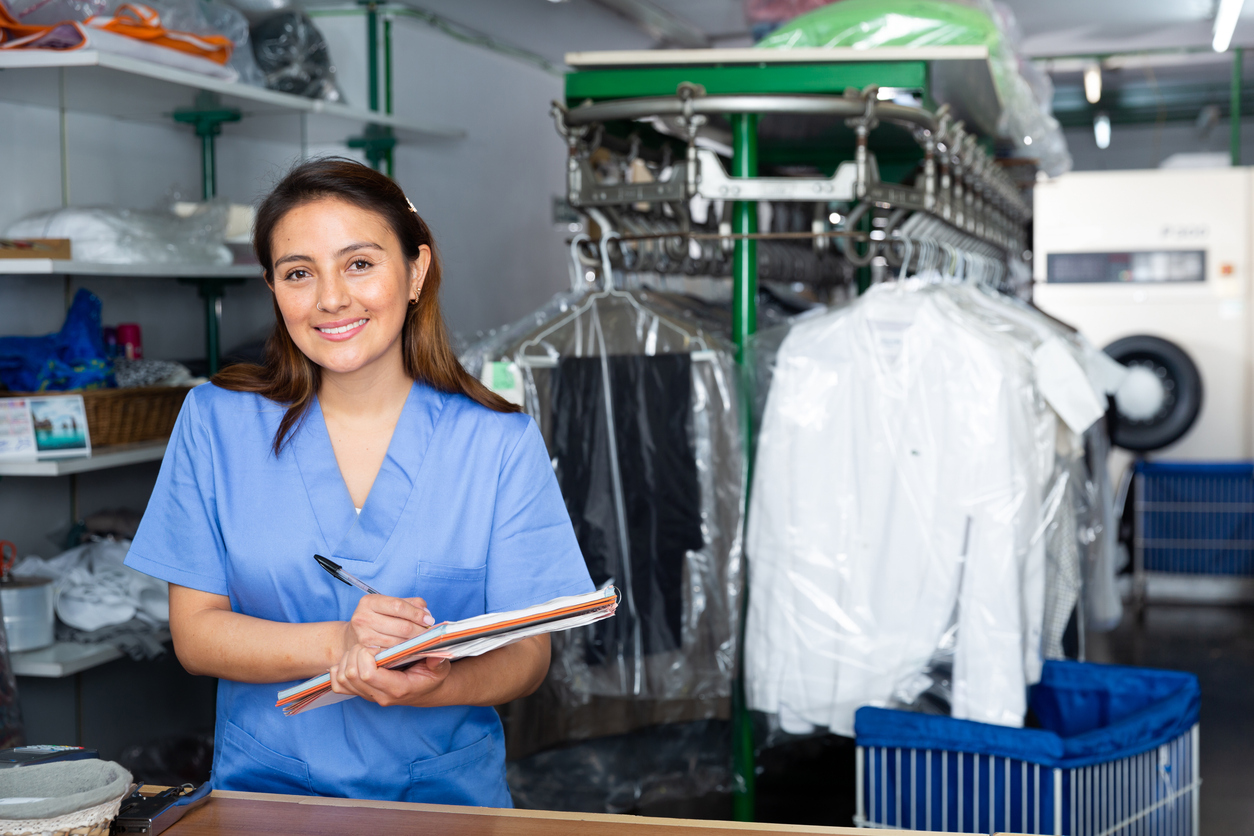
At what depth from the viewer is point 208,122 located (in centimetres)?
333

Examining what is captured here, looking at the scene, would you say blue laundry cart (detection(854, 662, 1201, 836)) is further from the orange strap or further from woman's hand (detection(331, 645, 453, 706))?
the orange strap

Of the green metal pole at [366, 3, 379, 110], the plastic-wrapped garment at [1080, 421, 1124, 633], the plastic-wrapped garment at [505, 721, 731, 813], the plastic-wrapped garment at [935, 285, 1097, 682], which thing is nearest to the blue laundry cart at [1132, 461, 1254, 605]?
the plastic-wrapped garment at [1080, 421, 1124, 633]

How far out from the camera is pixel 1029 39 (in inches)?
228

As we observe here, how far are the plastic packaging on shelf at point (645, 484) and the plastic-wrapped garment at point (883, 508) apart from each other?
0.31ft

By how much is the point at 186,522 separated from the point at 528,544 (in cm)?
44

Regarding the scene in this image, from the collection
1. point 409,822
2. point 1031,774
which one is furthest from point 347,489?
point 1031,774

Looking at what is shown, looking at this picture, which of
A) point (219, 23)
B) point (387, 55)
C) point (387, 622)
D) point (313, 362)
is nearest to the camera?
point (387, 622)

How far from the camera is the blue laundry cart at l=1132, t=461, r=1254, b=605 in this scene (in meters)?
5.61

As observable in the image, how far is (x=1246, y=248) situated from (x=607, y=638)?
4819mm

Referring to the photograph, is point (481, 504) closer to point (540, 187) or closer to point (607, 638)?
point (607, 638)

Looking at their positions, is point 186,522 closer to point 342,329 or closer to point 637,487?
point 342,329

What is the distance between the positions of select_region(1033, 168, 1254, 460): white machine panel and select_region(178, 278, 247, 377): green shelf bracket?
438 cm

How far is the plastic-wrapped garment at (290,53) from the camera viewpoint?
11.1ft

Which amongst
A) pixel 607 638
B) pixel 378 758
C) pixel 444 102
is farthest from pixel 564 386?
pixel 444 102
